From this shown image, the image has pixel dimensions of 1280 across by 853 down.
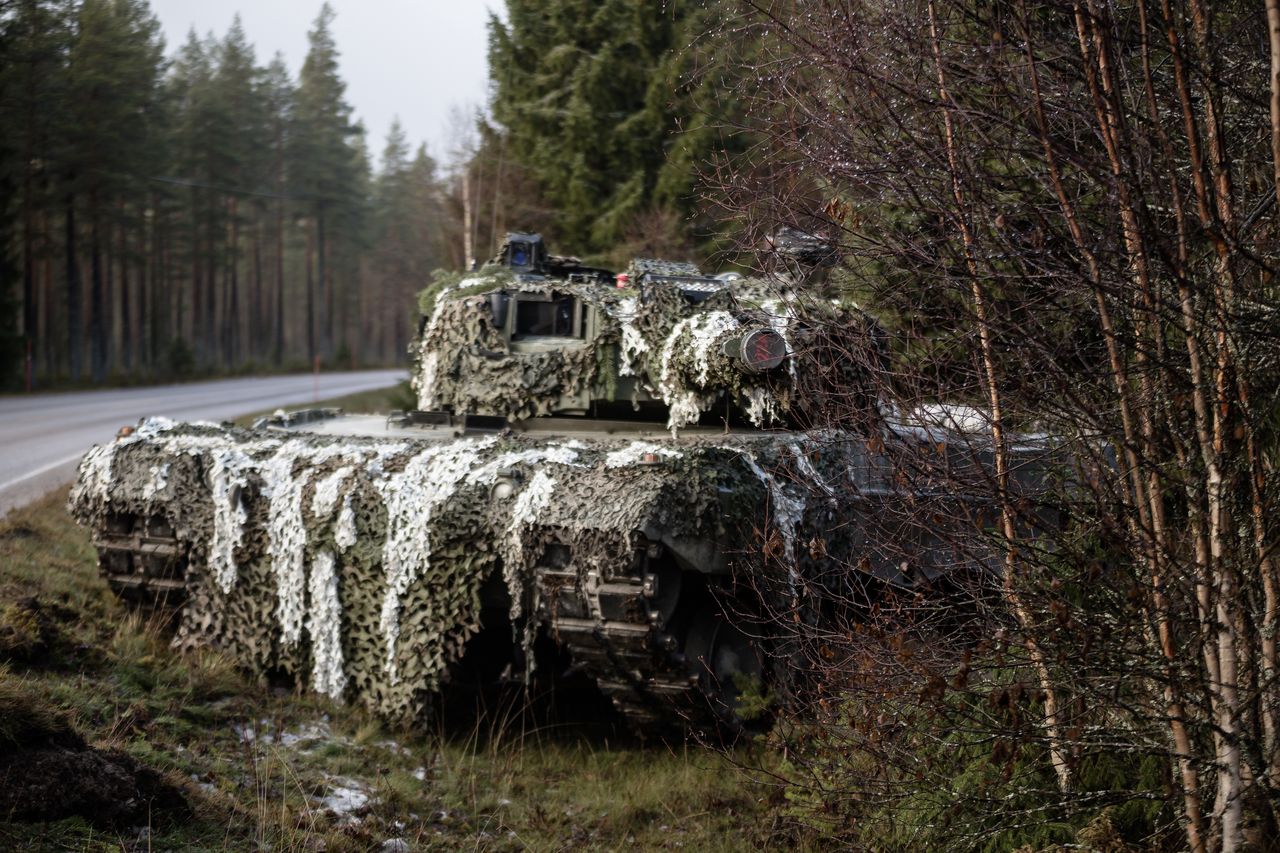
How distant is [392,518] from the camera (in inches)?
263

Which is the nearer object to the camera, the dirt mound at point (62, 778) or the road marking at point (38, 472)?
the dirt mound at point (62, 778)

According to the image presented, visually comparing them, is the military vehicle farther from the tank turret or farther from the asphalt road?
the asphalt road

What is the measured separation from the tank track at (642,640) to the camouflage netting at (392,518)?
0.14 meters

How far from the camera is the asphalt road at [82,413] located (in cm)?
1280

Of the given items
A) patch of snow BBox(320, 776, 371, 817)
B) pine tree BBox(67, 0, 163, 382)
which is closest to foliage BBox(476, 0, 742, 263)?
patch of snow BBox(320, 776, 371, 817)

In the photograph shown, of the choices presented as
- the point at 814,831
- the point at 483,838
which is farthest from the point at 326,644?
the point at 814,831

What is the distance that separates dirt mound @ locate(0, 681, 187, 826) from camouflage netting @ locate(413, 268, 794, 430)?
129 inches

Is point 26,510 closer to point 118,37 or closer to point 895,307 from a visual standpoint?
point 895,307

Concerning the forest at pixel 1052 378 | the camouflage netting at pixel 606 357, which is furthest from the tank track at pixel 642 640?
the camouflage netting at pixel 606 357

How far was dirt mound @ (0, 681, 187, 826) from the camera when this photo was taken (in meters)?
4.56

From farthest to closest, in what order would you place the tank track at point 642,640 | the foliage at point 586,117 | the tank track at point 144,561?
the foliage at point 586,117 < the tank track at point 144,561 < the tank track at point 642,640

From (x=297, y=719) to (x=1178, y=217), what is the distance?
5.69m

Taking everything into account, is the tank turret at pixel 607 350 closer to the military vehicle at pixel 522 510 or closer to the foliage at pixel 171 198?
the military vehicle at pixel 522 510

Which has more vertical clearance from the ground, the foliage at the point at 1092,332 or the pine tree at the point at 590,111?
the pine tree at the point at 590,111
